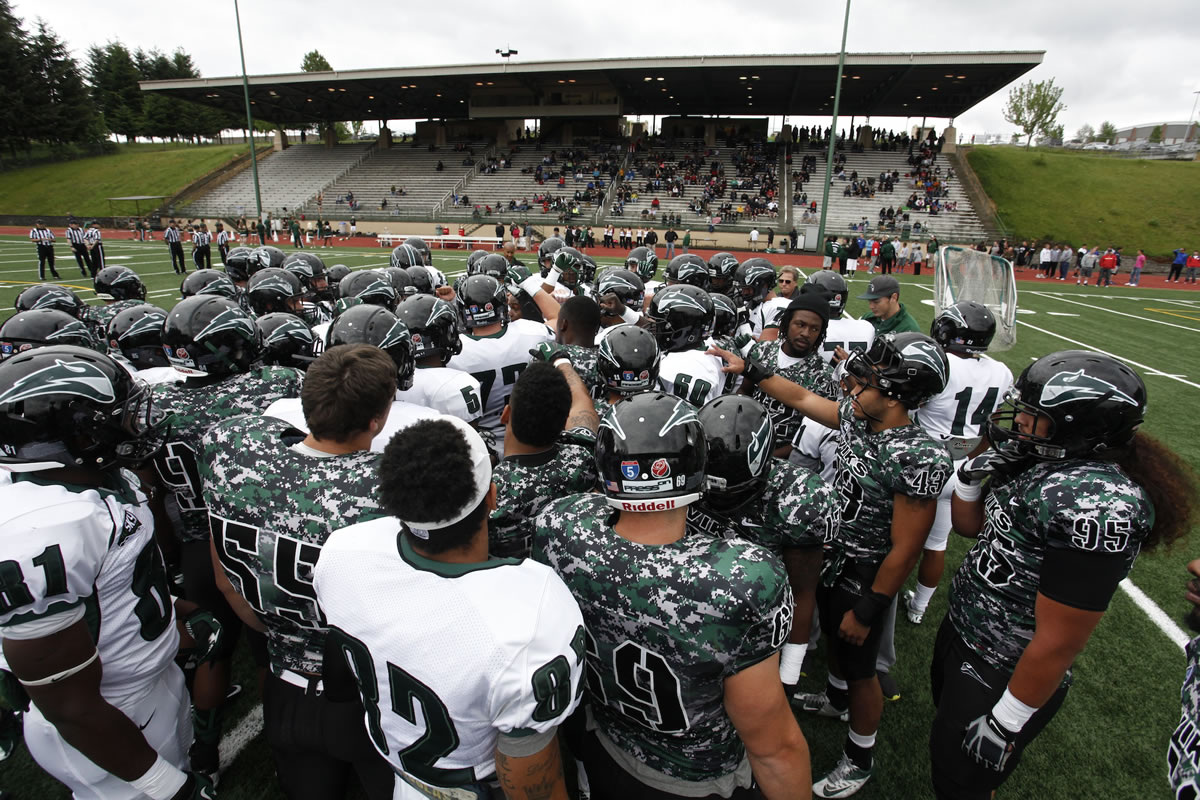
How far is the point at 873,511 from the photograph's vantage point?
319 centimetres

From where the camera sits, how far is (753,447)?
7.27 ft

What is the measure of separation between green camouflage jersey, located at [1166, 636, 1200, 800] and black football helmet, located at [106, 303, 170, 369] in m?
5.66

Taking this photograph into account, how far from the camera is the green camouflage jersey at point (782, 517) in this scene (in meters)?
2.44

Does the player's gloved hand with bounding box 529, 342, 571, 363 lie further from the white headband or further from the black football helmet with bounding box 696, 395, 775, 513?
the white headband

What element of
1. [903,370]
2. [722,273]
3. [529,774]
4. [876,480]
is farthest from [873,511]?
[722,273]

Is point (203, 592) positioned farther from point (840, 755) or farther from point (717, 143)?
point (717, 143)

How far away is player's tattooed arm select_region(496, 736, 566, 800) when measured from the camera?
171cm

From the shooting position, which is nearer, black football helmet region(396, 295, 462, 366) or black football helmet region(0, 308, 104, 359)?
black football helmet region(396, 295, 462, 366)

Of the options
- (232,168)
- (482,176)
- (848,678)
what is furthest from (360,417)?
(232,168)

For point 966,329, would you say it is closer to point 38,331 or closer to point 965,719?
point 965,719

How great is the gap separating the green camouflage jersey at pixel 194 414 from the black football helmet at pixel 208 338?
0.09m

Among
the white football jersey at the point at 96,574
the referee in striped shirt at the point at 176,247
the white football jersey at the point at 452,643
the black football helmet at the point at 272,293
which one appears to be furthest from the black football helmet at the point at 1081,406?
the referee in striped shirt at the point at 176,247

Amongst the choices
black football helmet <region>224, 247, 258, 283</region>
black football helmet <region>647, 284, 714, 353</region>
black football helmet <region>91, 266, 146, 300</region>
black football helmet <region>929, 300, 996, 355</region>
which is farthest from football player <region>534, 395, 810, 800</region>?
black football helmet <region>224, 247, 258, 283</region>

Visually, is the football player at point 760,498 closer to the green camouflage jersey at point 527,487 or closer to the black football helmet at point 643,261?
the green camouflage jersey at point 527,487
